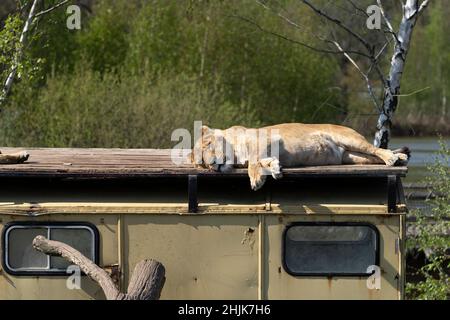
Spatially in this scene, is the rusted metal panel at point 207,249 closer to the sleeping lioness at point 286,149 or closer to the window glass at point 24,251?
the sleeping lioness at point 286,149

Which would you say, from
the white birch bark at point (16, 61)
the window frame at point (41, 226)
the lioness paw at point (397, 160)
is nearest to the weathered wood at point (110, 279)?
the window frame at point (41, 226)

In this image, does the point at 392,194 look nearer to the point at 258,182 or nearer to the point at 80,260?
the point at 258,182

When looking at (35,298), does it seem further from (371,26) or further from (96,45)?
(96,45)

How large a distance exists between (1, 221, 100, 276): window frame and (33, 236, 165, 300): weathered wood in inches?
5.2

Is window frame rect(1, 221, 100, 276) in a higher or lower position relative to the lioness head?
lower

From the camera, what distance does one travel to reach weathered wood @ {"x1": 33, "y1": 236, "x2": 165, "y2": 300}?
6.54 metres

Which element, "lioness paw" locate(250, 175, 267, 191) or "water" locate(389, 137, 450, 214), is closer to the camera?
"lioness paw" locate(250, 175, 267, 191)

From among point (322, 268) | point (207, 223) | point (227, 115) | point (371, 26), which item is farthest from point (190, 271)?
point (227, 115)

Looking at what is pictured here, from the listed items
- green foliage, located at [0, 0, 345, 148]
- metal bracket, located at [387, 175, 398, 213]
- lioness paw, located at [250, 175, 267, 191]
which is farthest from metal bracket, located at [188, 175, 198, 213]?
green foliage, located at [0, 0, 345, 148]

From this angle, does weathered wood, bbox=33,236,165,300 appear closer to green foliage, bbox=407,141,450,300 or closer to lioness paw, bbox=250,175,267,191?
lioness paw, bbox=250,175,267,191

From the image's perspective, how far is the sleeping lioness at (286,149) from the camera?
7129 mm

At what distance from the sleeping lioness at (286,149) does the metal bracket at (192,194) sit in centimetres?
21

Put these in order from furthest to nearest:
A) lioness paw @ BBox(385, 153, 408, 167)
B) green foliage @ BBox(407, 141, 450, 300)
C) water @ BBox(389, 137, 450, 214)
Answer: water @ BBox(389, 137, 450, 214) < green foliage @ BBox(407, 141, 450, 300) < lioness paw @ BBox(385, 153, 408, 167)

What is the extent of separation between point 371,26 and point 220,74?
69.1 ft
